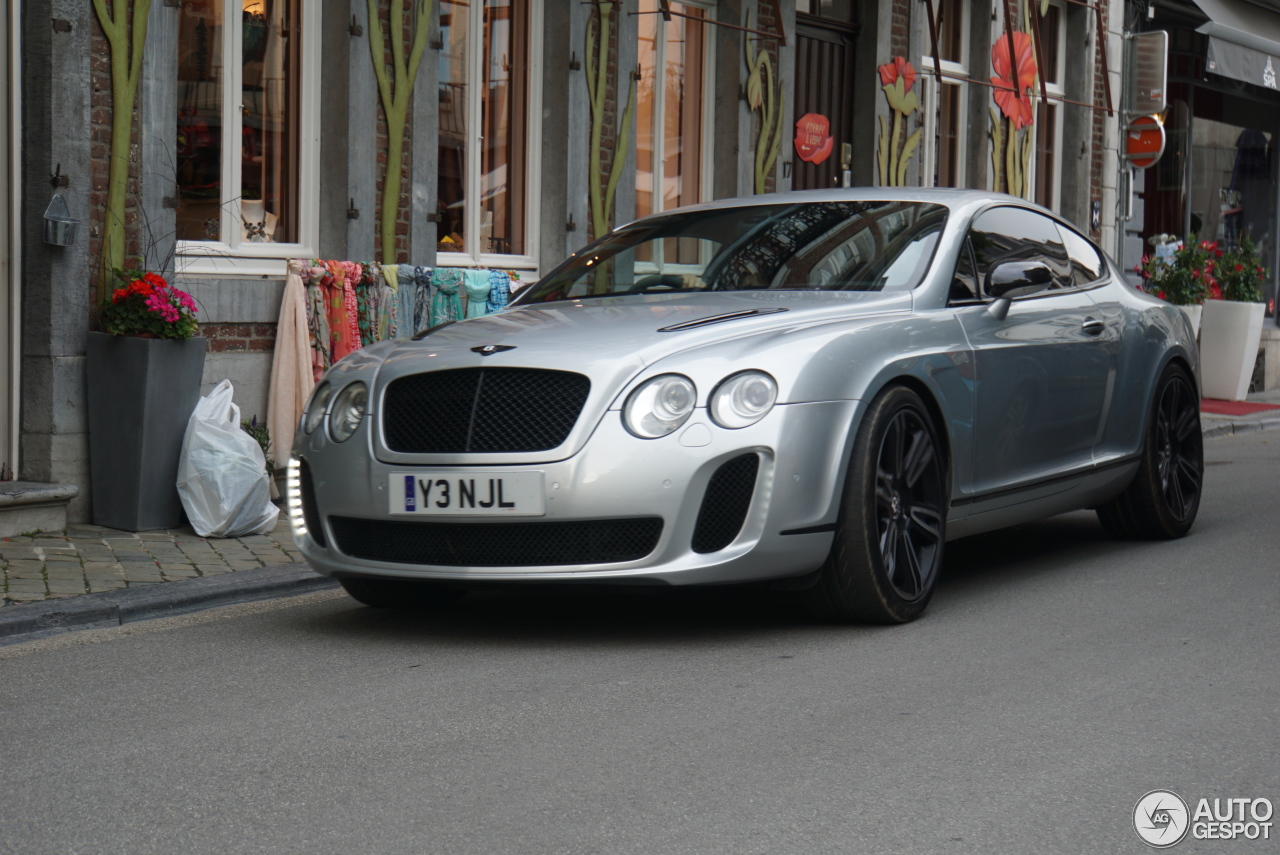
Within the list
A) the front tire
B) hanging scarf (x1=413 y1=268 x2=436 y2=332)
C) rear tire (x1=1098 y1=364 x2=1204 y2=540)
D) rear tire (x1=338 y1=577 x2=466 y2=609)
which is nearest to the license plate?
rear tire (x1=338 y1=577 x2=466 y2=609)

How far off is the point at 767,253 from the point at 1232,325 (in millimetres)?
12298

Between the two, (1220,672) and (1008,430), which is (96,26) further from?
(1220,672)

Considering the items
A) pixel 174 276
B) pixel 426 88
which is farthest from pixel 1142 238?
pixel 174 276

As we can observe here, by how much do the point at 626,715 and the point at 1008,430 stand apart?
2.49 m

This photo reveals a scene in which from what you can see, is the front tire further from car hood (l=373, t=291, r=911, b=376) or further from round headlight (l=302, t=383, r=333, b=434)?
round headlight (l=302, t=383, r=333, b=434)

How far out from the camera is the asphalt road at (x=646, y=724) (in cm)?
354

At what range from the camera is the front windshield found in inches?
246

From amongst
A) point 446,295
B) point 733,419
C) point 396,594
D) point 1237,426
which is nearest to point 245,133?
point 446,295

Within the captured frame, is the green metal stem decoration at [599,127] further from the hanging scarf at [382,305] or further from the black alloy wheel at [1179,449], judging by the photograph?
the black alloy wheel at [1179,449]

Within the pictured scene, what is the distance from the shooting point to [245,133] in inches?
388

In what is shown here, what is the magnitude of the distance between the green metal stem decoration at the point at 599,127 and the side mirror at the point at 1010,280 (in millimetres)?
6068

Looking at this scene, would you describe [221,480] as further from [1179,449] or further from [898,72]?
[898,72]

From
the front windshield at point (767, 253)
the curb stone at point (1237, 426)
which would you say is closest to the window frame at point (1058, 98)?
the curb stone at point (1237, 426)

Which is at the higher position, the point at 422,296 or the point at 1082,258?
the point at 1082,258
